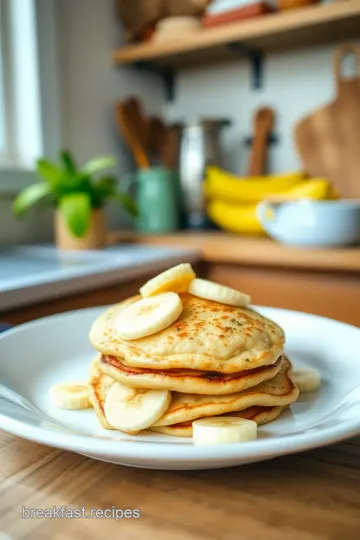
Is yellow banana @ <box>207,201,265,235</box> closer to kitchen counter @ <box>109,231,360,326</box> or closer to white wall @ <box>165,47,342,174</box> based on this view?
kitchen counter @ <box>109,231,360,326</box>

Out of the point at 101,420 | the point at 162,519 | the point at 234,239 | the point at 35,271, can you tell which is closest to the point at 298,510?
the point at 162,519

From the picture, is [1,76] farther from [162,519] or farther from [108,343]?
[162,519]

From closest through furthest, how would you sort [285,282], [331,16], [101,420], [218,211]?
[101,420]
[285,282]
[331,16]
[218,211]

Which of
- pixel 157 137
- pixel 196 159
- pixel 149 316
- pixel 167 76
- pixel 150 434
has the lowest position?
pixel 150 434

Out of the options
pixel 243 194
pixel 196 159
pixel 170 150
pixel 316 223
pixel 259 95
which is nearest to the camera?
pixel 316 223

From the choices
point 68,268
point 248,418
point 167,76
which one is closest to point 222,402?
point 248,418

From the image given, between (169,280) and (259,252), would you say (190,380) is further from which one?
(259,252)
